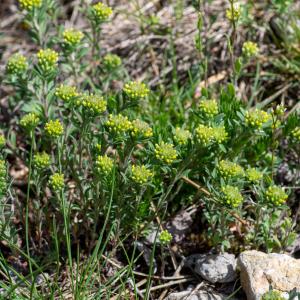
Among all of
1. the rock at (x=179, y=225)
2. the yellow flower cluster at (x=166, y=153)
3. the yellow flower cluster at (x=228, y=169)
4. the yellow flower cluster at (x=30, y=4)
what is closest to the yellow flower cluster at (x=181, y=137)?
the yellow flower cluster at (x=166, y=153)

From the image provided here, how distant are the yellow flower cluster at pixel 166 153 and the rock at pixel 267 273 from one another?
79 cm

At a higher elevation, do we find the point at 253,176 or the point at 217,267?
the point at 253,176

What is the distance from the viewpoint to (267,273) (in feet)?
10.5

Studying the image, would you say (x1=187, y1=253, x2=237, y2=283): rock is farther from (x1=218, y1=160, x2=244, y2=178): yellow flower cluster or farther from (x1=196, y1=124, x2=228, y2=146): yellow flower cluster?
(x1=196, y1=124, x2=228, y2=146): yellow flower cluster

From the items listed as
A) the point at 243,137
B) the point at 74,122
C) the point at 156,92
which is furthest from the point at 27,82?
the point at 243,137

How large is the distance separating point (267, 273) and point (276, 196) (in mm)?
460

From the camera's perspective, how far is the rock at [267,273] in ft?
10.4

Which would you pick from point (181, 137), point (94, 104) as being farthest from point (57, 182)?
point (181, 137)

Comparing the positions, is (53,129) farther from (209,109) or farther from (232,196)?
(232,196)

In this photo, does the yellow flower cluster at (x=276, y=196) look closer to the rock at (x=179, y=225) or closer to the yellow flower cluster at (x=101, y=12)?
the rock at (x=179, y=225)

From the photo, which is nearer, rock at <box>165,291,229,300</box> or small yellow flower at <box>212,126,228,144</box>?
small yellow flower at <box>212,126,228,144</box>

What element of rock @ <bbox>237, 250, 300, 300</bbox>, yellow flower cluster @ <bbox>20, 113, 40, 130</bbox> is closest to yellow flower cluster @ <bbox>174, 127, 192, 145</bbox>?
rock @ <bbox>237, 250, 300, 300</bbox>

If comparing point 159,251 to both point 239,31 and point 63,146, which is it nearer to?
point 63,146

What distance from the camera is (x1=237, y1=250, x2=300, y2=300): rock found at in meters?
3.16
